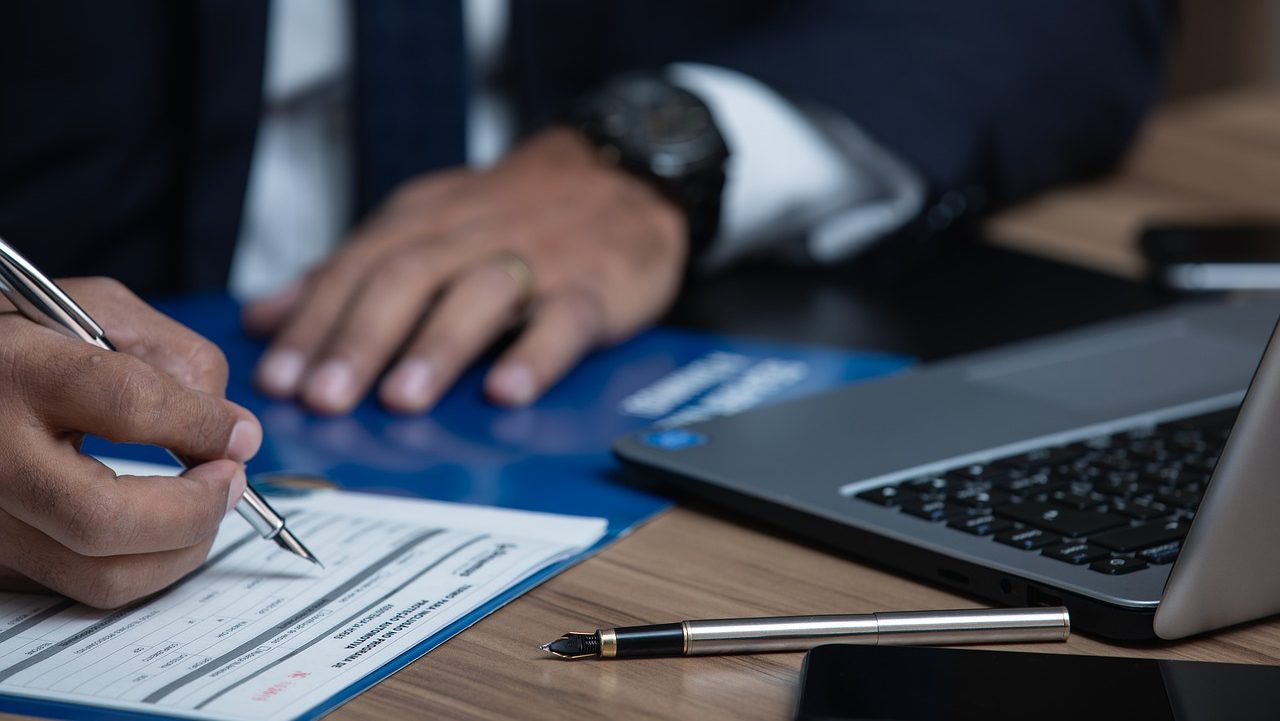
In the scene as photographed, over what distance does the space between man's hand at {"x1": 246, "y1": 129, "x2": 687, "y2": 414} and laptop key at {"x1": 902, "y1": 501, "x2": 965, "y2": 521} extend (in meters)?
0.27

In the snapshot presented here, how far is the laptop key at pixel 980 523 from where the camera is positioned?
48 centimetres

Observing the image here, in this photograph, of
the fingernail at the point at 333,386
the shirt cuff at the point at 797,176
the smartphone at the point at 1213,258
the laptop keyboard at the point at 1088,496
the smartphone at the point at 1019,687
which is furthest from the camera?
the shirt cuff at the point at 797,176

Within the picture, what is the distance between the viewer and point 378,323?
2.48 feet

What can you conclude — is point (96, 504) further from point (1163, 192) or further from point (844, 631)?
point (1163, 192)

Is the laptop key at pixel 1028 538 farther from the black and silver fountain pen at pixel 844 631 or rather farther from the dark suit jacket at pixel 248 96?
the dark suit jacket at pixel 248 96

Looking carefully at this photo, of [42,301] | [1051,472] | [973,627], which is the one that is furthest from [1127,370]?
[42,301]

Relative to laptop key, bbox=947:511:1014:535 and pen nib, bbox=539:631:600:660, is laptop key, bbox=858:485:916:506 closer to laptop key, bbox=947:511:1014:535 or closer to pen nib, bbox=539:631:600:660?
laptop key, bbox=947:511:1014:535

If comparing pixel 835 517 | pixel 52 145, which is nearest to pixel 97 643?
pixel 835 517

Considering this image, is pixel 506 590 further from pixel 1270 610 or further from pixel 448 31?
pixel 448 31

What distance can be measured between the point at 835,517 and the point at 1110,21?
0.90 metres

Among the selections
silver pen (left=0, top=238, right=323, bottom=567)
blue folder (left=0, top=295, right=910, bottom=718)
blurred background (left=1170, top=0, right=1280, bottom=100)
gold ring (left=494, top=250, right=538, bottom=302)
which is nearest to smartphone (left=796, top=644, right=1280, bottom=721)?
blue folder (left=0, top=295, right=910, bottom=718)

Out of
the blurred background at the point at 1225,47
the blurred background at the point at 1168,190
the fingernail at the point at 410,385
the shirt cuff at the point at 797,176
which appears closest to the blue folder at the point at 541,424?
the fingernail at the point at 410,385

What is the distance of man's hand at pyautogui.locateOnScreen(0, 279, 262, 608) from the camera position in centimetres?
42

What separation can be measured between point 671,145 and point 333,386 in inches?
15.3
